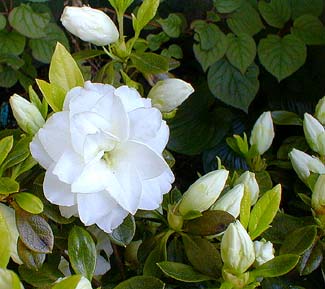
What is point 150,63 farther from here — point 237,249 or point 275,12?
point 275,12

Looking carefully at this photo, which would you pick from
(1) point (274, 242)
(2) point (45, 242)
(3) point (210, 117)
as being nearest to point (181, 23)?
(3) point (210, 117)

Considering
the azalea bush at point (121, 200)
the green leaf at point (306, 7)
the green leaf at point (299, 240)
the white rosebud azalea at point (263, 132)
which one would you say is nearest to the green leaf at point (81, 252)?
the azalea bush at point (121, 200)

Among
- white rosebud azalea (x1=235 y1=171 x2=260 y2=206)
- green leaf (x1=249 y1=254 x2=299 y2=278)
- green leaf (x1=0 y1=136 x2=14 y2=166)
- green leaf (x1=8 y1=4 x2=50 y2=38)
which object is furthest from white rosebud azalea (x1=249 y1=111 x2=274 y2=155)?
green leaf (x1=8 y1=4 x2=50 y2=38)

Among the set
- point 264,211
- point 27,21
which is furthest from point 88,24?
point 27,21

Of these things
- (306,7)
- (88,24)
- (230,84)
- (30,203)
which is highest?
(88,24)

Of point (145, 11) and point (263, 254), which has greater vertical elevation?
point (145, 11)

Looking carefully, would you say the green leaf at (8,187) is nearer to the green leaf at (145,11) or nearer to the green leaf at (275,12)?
the green leaf at (145,11)

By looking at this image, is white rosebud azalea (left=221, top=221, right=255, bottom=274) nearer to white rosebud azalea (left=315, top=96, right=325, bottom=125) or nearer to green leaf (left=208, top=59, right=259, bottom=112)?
white rosebud azalea (left=315, top=96, right=325, bottom=125)
